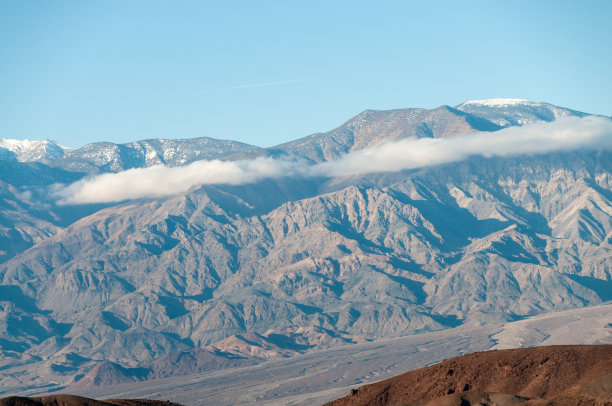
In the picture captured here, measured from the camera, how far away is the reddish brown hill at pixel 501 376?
375 feet

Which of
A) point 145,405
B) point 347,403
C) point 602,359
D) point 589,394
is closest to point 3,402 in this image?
point 145,405

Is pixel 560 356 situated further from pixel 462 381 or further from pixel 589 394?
pixel 589 394

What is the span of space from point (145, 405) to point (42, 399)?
2200 cm

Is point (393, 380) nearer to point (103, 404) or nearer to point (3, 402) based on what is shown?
point (103, 404)

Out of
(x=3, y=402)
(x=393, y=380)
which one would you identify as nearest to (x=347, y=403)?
(x=393, y=380)

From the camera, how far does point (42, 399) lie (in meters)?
114

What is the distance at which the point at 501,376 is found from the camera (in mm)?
117875

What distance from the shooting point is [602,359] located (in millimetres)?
115562

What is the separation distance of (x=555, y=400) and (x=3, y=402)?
2350 inches

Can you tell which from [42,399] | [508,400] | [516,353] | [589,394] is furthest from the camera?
[516,353]

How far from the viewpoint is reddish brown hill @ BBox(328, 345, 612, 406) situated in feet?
375

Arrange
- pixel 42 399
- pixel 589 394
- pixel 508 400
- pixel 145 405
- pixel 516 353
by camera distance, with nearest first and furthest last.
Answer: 1. pixel 589 394
2. pixel 508 400
3. pixel 42 399
4. pixel 516 353
5. pixel 145 405

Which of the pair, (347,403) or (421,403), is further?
(347,403)

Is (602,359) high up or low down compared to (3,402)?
down
